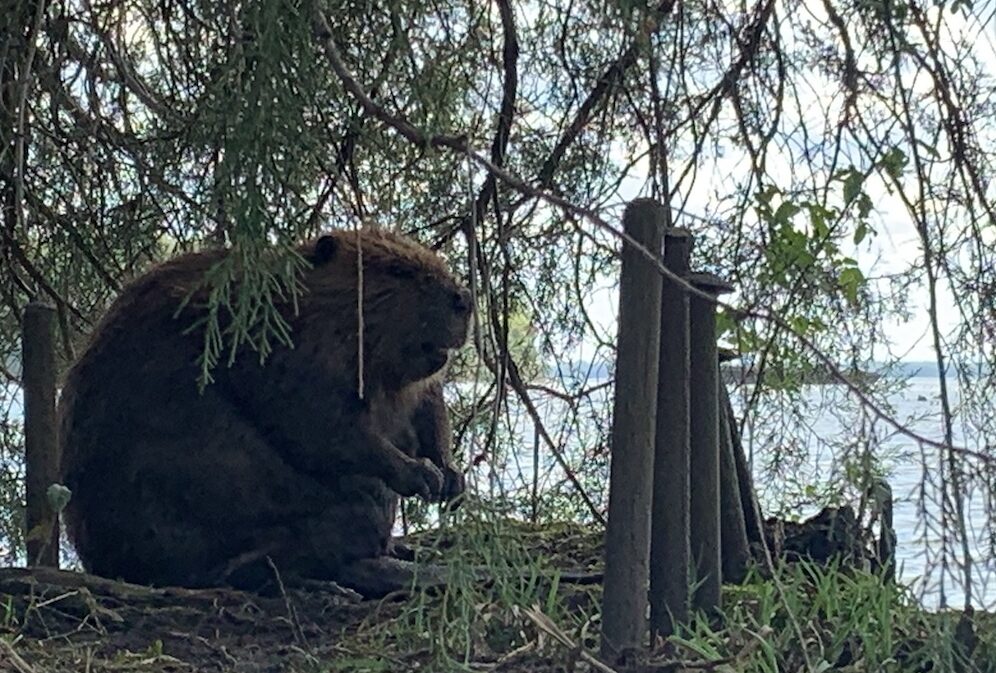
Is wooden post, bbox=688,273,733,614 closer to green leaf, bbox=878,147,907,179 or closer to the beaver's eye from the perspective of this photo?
green leaf, bbox=878,147,907,179

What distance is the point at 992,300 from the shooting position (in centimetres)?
298

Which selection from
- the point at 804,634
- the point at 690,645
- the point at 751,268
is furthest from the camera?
the point at 751,268

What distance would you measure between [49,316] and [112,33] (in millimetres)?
629

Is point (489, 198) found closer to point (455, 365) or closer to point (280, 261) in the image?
point (455, 365)

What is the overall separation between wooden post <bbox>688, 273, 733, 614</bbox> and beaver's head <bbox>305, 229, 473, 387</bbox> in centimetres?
86

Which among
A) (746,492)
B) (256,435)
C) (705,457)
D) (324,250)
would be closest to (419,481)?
(256,435)

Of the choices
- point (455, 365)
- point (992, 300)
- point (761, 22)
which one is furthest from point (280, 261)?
point (455, 365)

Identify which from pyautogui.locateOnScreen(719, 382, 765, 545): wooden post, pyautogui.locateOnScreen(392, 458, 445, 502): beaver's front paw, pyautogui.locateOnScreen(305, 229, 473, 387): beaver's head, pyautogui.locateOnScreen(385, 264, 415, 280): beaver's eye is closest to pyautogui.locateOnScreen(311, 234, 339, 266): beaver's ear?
pyautogui.locateOnScreen(305, 229, 473, 387): beaver's head

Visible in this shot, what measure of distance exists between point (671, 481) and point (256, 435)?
125cm

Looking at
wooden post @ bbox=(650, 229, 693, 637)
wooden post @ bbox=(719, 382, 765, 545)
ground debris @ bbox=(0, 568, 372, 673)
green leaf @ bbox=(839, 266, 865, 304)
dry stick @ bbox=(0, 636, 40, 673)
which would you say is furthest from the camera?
wooden post @ bbox=(719, 382, 765, 545)

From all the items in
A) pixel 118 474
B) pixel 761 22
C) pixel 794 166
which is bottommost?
pixel 118 474

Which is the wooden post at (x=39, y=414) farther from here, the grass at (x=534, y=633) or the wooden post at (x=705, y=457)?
the wooden post at (x=705, y=457)

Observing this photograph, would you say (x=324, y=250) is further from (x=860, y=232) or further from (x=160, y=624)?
(x=860, y=232)

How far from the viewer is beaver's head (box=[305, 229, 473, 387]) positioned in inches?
144
